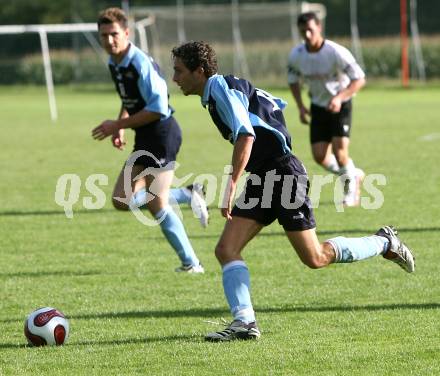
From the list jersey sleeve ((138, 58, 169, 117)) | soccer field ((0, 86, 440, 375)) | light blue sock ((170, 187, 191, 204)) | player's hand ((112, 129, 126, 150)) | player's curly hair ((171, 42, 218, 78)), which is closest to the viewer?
soccer field ((0, 86, 440, 375))

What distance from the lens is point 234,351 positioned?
566cm

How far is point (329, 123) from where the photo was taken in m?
12.0

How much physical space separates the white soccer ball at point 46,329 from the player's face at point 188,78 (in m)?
1.49

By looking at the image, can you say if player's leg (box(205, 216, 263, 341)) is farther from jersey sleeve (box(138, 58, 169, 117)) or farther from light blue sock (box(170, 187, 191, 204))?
light blue sock (box(170, 187, 191, 204))

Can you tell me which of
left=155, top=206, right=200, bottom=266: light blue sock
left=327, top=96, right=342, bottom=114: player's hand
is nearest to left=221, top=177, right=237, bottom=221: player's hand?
left=155, top=206, right=200, bottom=266: light blue sock

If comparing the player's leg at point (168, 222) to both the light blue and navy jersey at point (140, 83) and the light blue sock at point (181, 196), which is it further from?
the light blue sock at point (181, 196)

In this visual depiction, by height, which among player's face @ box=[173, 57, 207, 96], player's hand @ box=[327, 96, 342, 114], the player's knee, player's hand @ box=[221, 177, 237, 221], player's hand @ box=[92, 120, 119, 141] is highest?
player's face @ box=[173, 57, 207, 96]

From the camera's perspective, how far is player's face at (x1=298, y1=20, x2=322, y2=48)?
38.1ft

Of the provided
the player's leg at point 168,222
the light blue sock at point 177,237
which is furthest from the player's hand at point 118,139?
the light blue sock at point 177,237

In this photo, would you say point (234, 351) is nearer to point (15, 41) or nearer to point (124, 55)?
point (124, 55)

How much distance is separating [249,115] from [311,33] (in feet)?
19.6

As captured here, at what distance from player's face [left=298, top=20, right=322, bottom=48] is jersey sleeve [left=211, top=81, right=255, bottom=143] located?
235 inches

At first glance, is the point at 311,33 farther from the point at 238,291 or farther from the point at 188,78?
the point at 238,291

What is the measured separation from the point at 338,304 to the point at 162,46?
31545 millimetres
